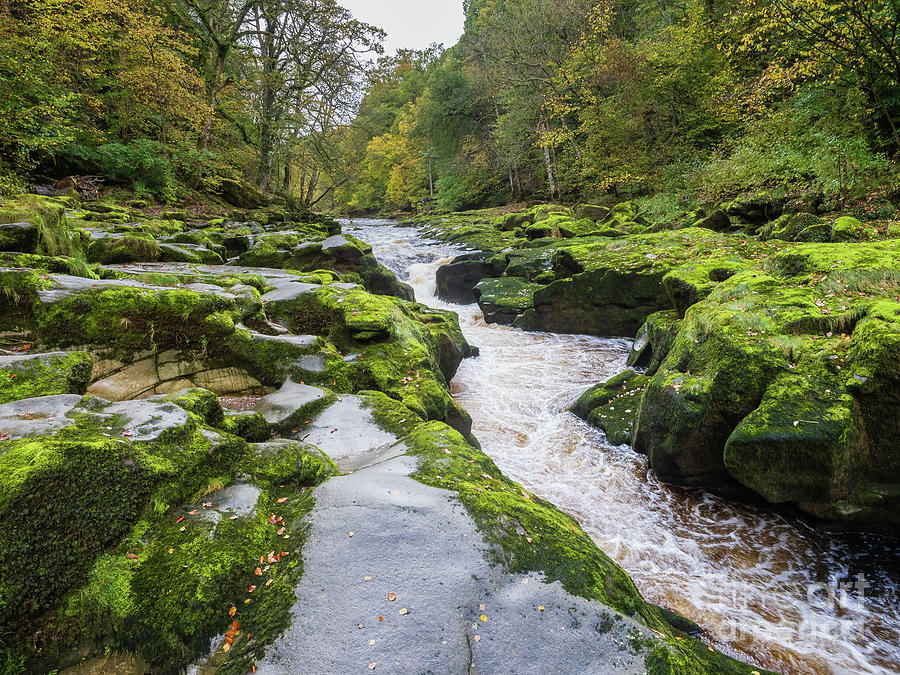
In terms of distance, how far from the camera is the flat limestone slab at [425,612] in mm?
1877

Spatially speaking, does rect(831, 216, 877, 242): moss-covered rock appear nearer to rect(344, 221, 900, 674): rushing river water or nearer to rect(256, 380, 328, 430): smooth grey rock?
rect(344, 221, 900, 674): rushing river water

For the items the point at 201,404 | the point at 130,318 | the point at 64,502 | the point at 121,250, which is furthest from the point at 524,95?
the point at 64,502

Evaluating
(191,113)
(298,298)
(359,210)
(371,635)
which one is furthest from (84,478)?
(359,210)

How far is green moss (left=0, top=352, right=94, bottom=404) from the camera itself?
3100 millimetres

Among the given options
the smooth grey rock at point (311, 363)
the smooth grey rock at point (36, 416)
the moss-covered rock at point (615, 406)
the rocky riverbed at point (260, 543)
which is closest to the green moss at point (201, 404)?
the rocky riverbed at point (260, 543)

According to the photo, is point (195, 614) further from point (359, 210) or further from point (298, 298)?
point (359, 210)

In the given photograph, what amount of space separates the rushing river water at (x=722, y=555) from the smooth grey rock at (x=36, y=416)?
4704mm

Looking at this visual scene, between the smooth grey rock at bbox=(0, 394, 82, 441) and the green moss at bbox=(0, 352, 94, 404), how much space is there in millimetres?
329

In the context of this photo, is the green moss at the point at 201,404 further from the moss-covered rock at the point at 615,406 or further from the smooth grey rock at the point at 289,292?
the moss-covered rock at the point at 615,406

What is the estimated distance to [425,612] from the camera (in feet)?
6.72

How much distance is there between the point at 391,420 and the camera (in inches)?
167

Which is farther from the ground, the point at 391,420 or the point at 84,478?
the point at 84,478

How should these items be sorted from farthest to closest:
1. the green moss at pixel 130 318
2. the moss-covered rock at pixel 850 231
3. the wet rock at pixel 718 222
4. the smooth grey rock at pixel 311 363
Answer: the wet rock at pixel 718 222
the moss-covered rock at pixel 850 231
the smooth grey rock at pixel 311 363
the green moss at pixel 130 318

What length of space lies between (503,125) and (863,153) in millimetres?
21313
